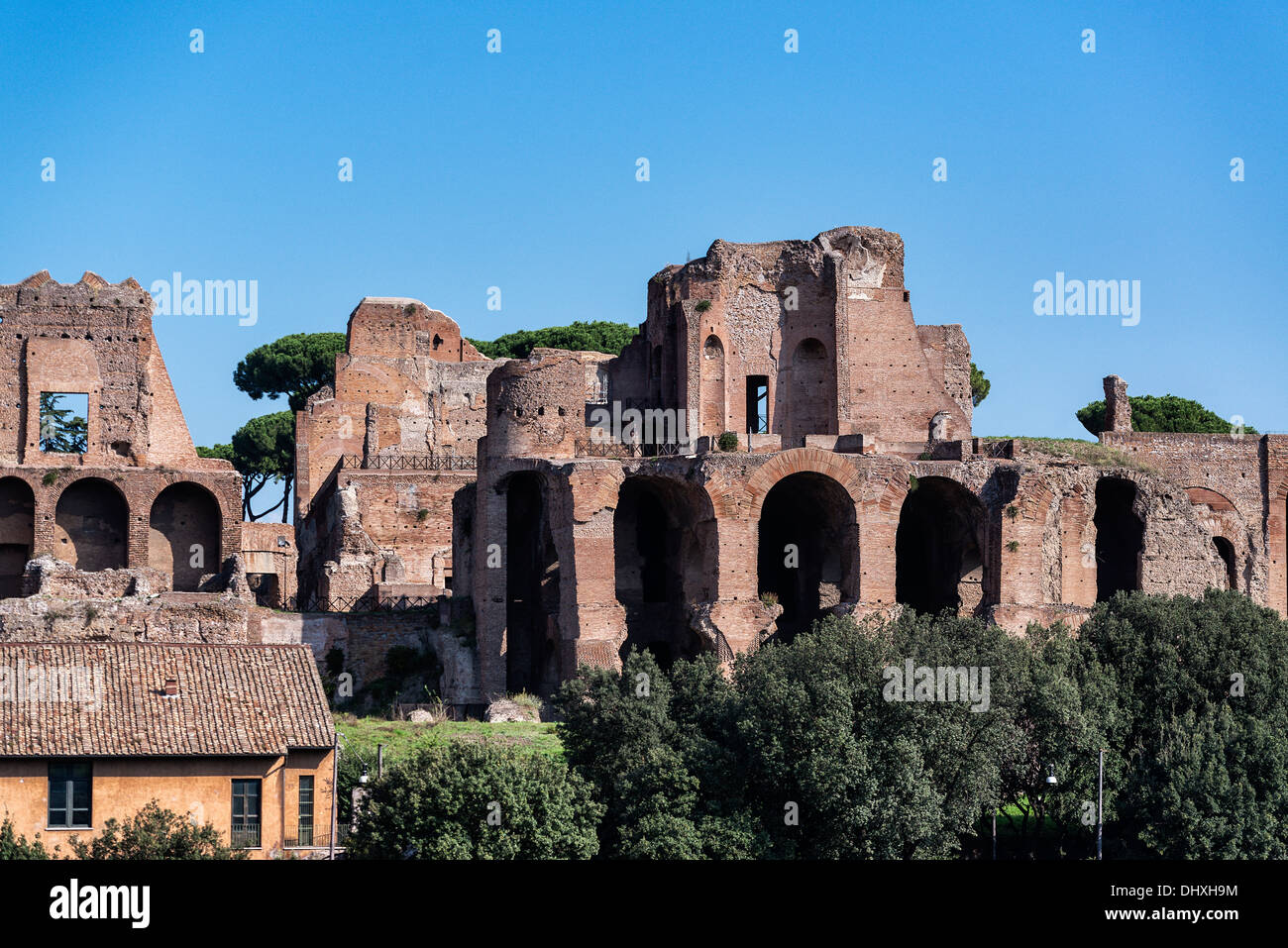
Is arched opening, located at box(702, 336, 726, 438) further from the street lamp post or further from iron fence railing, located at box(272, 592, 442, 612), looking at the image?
the street lamp post

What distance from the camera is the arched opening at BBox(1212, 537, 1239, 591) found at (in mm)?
53000

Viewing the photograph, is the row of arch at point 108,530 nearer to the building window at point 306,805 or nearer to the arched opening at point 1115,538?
the building window at point 306,805

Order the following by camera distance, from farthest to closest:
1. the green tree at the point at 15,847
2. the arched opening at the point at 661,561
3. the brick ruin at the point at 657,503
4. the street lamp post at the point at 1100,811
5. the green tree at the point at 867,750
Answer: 1. the arched opening at the point at 661,561
2. the brick ruin at the point at 657,503
3. the street lamp post at the point at 1100,811
4. the green tree at the point at 867,750
5. the green tree at the point at 15,847

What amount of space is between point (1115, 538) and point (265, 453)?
40701mm

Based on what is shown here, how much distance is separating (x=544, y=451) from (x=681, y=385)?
8.16m

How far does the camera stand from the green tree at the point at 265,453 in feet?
265

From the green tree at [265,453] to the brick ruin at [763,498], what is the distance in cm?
2058

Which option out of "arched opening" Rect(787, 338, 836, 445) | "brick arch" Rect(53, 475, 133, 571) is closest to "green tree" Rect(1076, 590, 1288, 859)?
"arched opening" Rect(787, 338, 836, 445)

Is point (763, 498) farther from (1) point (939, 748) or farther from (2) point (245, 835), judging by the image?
(2) point (245, 835)

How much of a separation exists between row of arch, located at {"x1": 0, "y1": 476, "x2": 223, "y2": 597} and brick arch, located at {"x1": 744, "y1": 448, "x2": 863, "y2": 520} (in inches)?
640

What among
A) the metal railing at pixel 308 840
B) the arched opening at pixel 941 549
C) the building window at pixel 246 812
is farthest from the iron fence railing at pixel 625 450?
the building window at pixel 246 812

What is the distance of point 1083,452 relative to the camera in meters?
51.1
